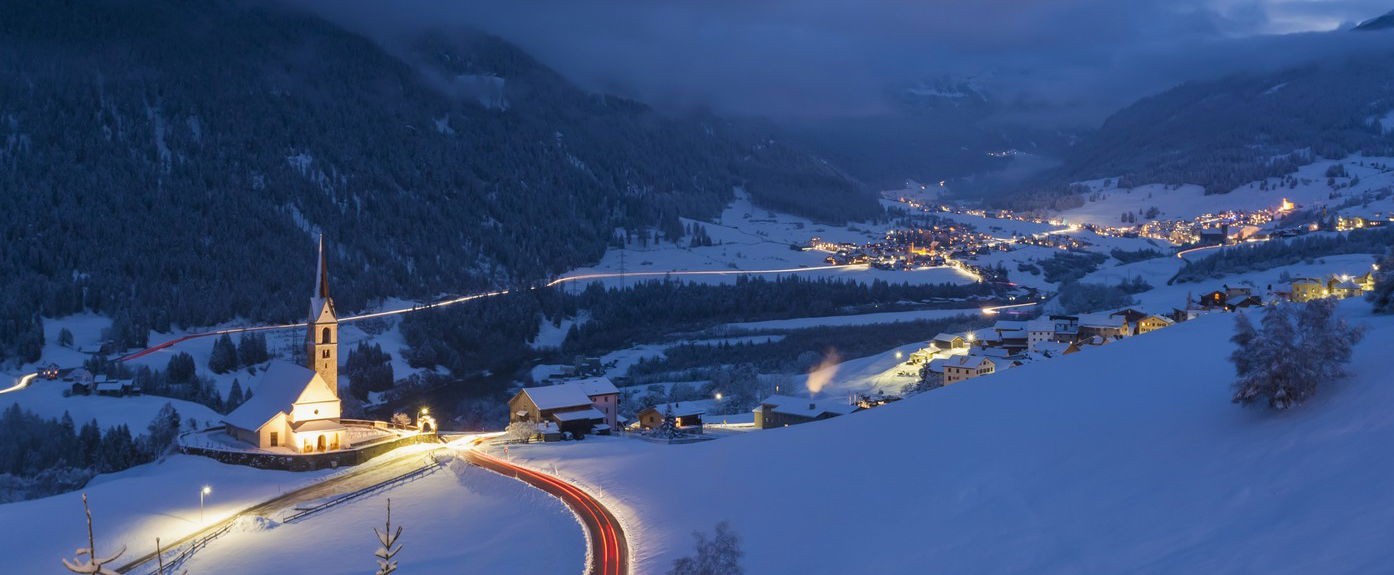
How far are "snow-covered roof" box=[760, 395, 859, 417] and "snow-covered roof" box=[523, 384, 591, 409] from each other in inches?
401

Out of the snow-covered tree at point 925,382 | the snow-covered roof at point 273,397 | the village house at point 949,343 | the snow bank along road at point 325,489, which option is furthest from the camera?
the village house at point 949,343

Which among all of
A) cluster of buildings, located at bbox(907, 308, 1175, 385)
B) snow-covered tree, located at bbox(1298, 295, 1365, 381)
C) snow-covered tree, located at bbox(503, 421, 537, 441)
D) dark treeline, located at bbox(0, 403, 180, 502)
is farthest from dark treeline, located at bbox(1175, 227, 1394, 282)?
dark treeline, located at bbox(0, 403, 180, 502)

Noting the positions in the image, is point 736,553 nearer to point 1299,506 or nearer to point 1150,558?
point 1150,558

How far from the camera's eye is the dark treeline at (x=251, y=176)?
311ft

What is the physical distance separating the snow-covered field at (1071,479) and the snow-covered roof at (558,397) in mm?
17758

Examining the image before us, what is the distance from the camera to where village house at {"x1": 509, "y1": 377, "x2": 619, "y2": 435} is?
5184cm

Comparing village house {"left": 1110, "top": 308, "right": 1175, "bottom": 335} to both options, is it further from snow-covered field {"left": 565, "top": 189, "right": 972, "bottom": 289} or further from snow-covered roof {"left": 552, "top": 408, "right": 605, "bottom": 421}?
snow-covered field {"left": 565, "top": 189, "right": 972, "bottom": 289}

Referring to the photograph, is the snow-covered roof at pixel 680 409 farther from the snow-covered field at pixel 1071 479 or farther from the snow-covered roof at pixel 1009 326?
the snow-covered roof at pixel 1009 326

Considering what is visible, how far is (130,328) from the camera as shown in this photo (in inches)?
3115

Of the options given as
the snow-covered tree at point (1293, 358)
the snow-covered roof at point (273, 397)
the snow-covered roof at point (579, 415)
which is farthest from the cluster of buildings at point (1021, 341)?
the snow-covered tree at point (1293, 358)

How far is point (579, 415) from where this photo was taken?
174 ft

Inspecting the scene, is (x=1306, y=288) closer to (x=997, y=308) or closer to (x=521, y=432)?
(x=997, y=308)

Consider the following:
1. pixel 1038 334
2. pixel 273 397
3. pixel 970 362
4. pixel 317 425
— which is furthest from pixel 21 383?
pixel 1038 334

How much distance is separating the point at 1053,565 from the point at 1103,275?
113 m
